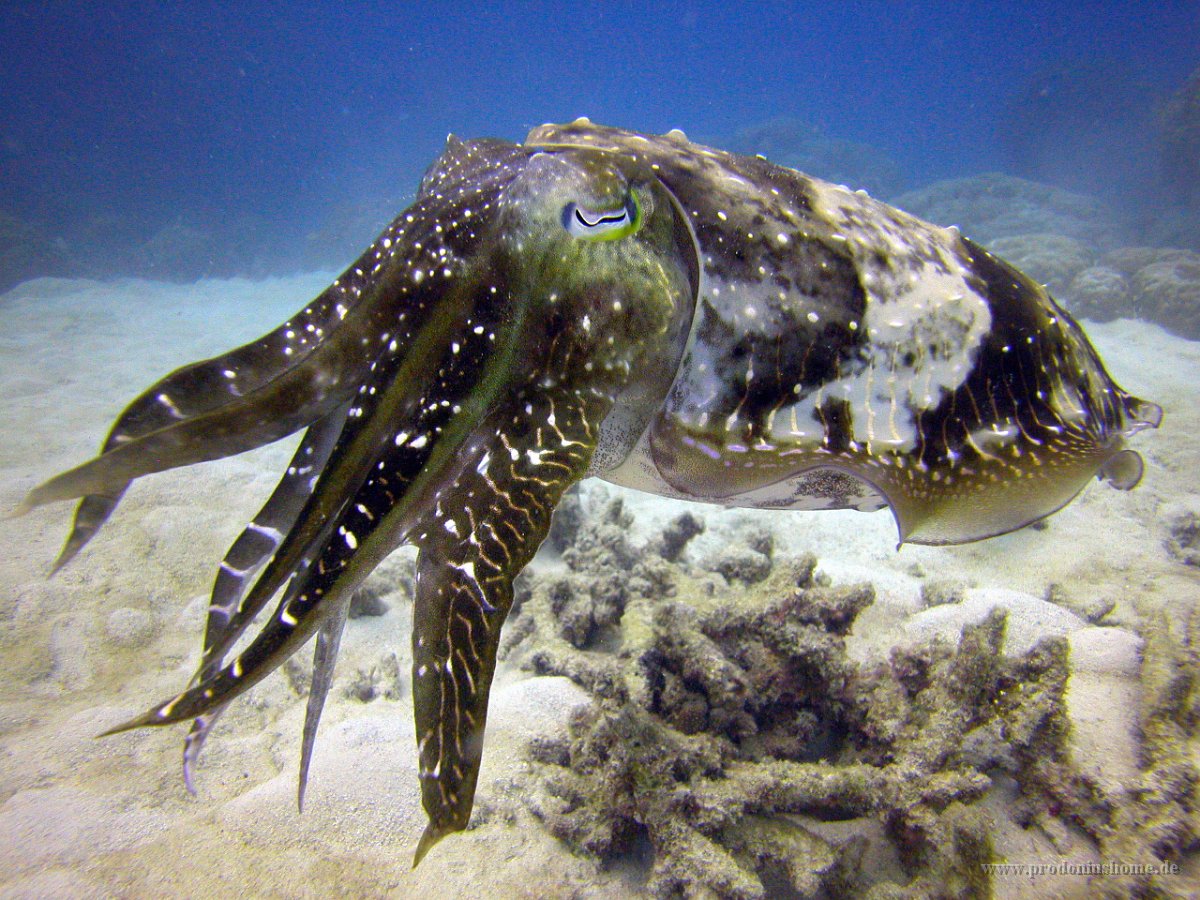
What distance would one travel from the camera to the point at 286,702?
429cm

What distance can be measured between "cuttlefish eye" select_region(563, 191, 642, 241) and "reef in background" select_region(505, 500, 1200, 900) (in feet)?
8.69

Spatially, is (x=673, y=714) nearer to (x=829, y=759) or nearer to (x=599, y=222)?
(x=829, y=759)

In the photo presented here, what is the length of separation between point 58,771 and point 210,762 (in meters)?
0.81

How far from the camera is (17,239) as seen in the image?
28.1 meters

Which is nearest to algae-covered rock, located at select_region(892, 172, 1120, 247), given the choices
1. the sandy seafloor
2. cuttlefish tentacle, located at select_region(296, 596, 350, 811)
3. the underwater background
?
the underwater background

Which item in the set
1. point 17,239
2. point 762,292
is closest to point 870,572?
point 762,292

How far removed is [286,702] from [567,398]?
3885mm

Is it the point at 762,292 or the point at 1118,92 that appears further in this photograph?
the point at 1118,92

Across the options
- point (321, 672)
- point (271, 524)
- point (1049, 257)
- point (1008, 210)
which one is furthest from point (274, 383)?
point (1008, 210)

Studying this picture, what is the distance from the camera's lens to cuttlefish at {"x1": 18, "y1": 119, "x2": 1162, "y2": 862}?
1.62m

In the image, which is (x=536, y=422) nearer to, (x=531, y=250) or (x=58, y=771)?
(x=531, y=250)

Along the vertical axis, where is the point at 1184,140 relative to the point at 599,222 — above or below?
above

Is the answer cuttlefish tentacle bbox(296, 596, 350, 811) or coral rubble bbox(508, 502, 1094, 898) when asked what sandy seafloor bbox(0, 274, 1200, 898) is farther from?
cuttlefish tentacle bbox(296, 596, 350, 811)

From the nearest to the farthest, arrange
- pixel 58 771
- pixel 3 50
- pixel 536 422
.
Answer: pixel 536 422 < pixel 58 771 < pixel 3 50
